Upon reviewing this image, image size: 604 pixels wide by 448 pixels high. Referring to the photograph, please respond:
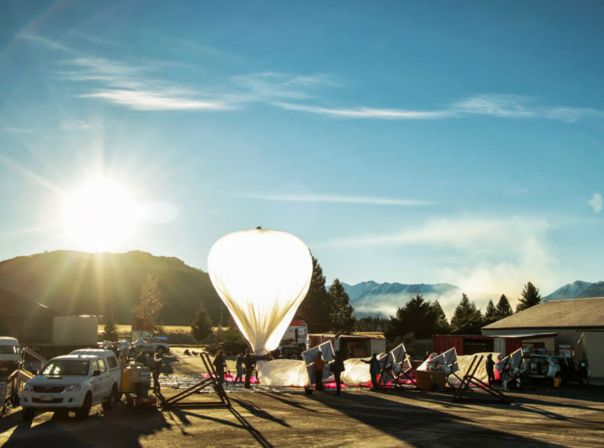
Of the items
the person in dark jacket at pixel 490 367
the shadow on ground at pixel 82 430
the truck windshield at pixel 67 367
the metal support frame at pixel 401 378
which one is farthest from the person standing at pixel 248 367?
the truck windshield at pixel 67 367

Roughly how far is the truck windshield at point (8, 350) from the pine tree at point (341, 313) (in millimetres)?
68618

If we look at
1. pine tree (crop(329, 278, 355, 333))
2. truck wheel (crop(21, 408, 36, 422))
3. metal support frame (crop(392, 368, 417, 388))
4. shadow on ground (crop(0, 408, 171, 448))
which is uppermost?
pine tree (crop(329, 278, 355, 333))

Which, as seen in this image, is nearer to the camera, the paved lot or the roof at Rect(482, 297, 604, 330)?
the paved lot

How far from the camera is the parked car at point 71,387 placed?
58.0 ft

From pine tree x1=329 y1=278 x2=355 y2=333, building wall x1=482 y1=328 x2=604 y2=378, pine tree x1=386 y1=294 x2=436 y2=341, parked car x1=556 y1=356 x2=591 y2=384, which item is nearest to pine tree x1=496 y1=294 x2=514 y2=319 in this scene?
pine tree x1=329 y1=278 x2=355 y2=333

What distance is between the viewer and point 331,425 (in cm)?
1777

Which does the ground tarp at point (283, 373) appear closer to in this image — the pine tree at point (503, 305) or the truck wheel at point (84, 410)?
the truck wheel at point (84, 410)

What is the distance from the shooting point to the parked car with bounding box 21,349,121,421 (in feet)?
58.0

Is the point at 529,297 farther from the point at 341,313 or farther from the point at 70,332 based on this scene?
the point at 70,332

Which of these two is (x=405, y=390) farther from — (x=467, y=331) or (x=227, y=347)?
(x=467, y=331)

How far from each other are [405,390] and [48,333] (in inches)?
1983

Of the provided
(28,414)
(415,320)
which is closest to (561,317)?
(415,320)

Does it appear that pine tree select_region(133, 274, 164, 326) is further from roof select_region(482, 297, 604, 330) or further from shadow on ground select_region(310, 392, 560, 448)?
shadow on ground select_region(310, 392, 560, 448)

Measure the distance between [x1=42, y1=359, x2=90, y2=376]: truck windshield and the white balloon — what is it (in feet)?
31.6
